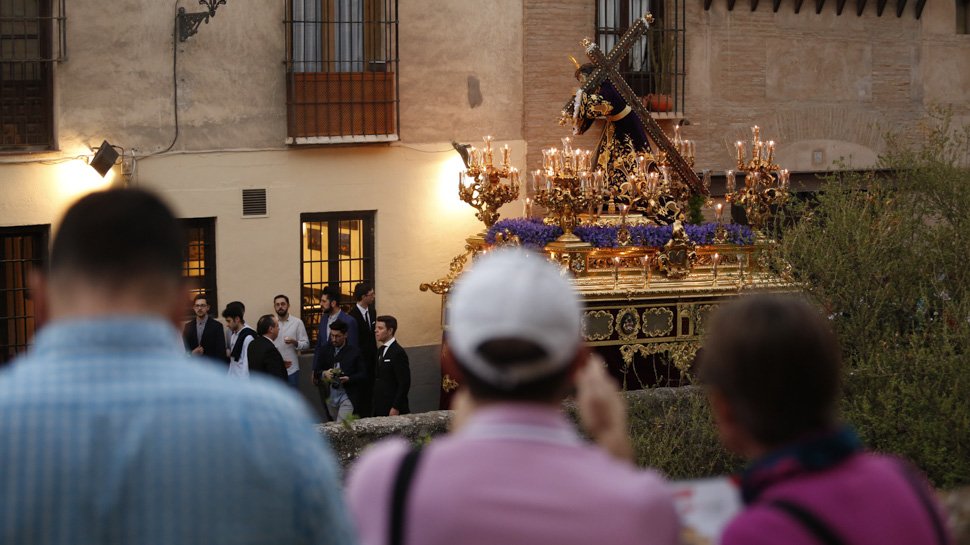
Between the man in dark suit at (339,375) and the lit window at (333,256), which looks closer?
the man in dark suit at (339,375)

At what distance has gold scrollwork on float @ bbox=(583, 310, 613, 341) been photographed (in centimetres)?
1527

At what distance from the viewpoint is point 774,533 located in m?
2.83

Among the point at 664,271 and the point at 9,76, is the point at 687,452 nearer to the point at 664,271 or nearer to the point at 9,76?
the point at 664,271

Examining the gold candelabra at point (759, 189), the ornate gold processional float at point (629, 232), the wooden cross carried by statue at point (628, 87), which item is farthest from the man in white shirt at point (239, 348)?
the gold candelabra at point (759, 189)

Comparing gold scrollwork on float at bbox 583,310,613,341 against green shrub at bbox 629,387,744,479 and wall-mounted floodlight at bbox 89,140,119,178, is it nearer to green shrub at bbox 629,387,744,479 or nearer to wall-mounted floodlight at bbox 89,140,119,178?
green shrub at bbox 629,387,744,479

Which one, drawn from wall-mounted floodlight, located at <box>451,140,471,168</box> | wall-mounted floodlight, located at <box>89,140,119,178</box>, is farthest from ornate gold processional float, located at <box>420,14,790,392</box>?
wall-mounted floodlight, located at <box>89,140,119,178</box>

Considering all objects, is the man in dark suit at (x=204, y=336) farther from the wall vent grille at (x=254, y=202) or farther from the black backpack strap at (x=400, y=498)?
the black backpack strap at (x=400, y=498)

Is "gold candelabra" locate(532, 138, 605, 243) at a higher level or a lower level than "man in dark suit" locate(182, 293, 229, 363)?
higher

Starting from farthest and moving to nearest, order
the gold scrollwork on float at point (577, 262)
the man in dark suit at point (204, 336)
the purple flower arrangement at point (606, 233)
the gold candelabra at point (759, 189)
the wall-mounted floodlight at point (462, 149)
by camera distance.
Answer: the wall-mounted floodlight at point (462, 149) → the gold candelabra at point (759, 189) → the purple flower arrangement at point (606, 233) → the gold scrollwork on float at point (577, 262) → the man in dark suit at point (204, 336)

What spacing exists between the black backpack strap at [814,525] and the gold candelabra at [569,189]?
40.8ft

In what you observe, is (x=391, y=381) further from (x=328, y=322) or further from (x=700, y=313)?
(x=700, y=313)

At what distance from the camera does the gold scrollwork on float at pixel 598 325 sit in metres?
15.3

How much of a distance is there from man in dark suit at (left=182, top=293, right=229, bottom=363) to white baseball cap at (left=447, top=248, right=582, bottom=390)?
1220 cm

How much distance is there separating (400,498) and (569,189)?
1262cm
